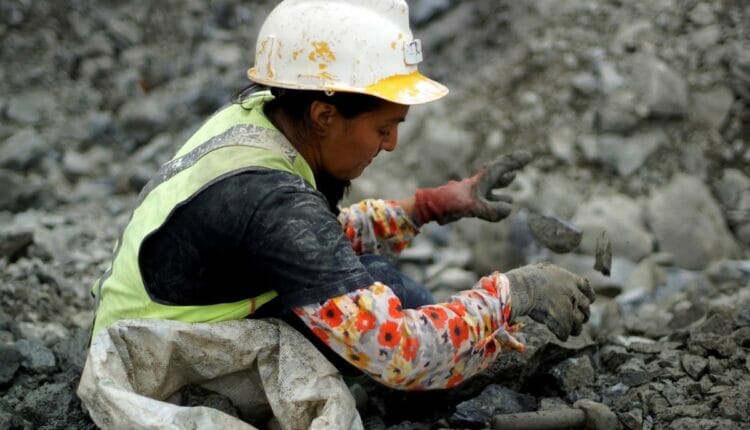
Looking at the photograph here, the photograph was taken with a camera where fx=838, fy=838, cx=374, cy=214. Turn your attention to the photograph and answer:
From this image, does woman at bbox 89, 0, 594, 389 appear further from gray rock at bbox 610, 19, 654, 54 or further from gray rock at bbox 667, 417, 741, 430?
gray rock at bbox 610, 19, 654, 54

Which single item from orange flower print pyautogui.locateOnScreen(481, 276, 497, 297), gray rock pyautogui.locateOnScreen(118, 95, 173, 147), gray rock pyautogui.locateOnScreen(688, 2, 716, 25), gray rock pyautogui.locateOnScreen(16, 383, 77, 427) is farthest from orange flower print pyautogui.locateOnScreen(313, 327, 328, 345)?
gray rock pyautogui.locateOnScreen(118, 95, 173, 147)

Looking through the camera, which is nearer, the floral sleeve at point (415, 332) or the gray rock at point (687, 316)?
the floral sleeve at point (415, 332)

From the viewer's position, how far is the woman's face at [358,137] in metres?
2.74

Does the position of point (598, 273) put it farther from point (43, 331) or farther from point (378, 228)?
point (43, 331)

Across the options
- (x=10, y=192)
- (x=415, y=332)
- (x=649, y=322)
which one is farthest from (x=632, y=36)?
(x=10, y=192)

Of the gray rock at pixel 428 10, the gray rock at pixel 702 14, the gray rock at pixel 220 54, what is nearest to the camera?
the gray rock at pixel 702 14

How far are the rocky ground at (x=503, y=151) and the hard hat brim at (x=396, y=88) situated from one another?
3.66ft

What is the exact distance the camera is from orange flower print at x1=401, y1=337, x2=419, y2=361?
8.21 ft

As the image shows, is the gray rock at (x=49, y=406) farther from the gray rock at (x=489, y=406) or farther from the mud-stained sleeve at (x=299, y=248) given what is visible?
the gray rock at (x=489, y=406)

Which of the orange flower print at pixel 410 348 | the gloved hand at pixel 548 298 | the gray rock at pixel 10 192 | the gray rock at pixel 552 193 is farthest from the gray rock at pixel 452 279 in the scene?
the gray rock at pixel 10 192

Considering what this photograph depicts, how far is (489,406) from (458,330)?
62cm

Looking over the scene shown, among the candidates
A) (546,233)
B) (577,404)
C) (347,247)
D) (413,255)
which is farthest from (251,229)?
(413,255)

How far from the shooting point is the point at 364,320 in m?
2.43

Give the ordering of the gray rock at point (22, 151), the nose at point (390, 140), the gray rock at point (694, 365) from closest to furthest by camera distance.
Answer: the nose at point (390, 140), the gray rock at point (694, 365), the gray rock at point (22, 151)
